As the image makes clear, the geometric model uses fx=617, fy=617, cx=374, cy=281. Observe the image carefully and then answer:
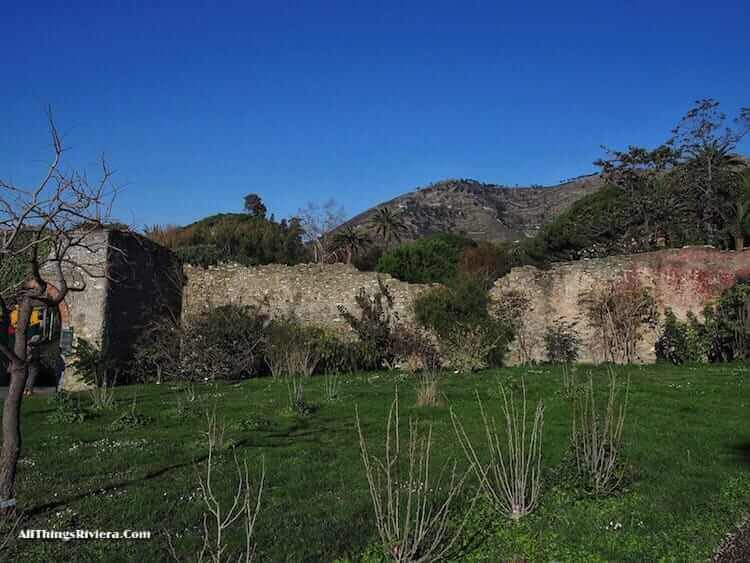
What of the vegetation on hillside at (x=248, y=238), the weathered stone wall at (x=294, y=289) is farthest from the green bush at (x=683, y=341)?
the vegetation on hillside at (x=248, y=238)

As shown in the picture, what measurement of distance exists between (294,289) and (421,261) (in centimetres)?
691

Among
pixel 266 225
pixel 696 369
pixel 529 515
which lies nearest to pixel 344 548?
pixel 529 515

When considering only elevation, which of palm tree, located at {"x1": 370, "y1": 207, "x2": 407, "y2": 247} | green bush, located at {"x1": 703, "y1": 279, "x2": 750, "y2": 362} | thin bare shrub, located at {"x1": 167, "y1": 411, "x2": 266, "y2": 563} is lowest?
thin bare shrub, located at {"x1": 167, "y1": 411, "x2": 266, "y2": 563}

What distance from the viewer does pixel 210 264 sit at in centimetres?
1933

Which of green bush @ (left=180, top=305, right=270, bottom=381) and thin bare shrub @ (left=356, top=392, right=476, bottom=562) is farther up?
green bush @ (left=180, top=305, right=270, bottom=381)

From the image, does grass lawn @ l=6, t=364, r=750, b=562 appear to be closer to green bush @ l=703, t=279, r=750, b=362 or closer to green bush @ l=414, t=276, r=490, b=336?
green bush @ l=703, t=279, r=750, b=362

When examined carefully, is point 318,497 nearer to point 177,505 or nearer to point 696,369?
point 177,505

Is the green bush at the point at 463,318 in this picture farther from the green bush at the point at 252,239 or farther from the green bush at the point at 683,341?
the green bush at the point at 252,239

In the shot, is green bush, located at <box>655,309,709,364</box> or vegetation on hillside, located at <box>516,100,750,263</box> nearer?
green bush, located at <box>655,309,709,364</box>

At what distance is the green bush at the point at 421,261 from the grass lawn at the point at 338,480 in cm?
1218

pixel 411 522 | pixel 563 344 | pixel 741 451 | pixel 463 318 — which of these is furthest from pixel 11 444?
pixel 563 344

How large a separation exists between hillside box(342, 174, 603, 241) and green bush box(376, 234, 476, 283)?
21.9m

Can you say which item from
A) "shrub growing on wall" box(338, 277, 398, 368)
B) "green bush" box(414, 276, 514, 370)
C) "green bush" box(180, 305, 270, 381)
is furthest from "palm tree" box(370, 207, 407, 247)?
"green bush" box(180, 305, 270, 381)

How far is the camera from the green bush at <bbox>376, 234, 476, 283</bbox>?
22297 millimetres
